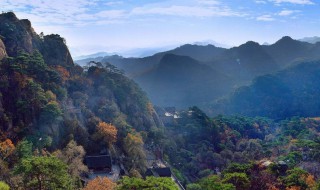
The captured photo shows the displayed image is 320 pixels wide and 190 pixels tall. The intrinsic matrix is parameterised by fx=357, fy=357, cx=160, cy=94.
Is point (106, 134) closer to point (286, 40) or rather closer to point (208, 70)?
point (208, 70)

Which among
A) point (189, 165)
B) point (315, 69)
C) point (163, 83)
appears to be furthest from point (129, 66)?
point (189, 165)

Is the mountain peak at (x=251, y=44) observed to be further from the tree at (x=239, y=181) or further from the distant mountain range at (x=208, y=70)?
the tree at (x=239, y=181)

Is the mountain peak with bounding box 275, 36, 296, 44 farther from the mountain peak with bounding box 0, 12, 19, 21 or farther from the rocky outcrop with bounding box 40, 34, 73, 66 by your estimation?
the mountain peak with bounding box 0, 12, 19, 21

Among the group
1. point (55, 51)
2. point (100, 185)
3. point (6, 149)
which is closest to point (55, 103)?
point (6, 149)

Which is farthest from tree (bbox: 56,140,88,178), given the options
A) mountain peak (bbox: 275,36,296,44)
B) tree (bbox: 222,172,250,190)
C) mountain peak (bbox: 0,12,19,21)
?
mountain peak (bbox: 275,36,296,44)

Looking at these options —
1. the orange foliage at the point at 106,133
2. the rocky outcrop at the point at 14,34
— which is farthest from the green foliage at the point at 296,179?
the rocky outcrop at the point at 14,34

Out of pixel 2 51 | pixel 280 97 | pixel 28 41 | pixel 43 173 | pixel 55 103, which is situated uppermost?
pixel 28 41
